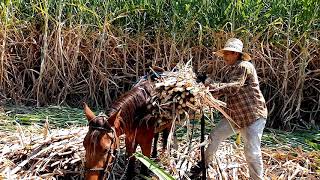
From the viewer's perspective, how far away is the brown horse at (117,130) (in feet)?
13.1

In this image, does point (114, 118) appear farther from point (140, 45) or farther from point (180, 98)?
point (140, 45)

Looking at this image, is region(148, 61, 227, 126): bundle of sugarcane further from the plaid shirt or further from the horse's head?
the horse's head

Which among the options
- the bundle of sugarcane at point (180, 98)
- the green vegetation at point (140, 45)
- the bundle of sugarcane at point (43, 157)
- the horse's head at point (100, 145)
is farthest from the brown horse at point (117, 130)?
Answer: the green vegetation at point (140, 45)

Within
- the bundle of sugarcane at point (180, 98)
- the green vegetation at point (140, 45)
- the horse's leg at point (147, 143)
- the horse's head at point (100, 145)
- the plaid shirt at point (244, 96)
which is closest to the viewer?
the horse's head at point (100, 145)

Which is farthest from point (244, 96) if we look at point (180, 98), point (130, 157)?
point (130, 157)

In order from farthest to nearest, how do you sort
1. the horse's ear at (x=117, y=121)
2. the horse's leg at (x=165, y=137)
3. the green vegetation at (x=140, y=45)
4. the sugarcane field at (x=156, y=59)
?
1. the green vegetation at (x=140, y=45)
2. the sugarcane field at (x=156, y=59)
3. the horse's leg at (x=165, y=137)
4. the horse's ear at (x=117, y=121)

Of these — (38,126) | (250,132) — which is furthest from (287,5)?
(38,126)

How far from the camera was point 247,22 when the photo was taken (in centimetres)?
709

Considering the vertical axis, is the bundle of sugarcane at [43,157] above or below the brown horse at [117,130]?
below

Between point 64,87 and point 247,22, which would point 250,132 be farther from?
point 64,87

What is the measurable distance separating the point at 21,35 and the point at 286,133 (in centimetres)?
382

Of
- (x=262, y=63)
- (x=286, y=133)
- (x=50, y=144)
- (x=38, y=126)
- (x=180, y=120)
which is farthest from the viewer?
(x=262, y=63)

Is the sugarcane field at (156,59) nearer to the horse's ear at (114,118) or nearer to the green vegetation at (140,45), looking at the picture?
the green vegetation at (140,45)

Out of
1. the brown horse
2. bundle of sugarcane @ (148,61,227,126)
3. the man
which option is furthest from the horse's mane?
the man
